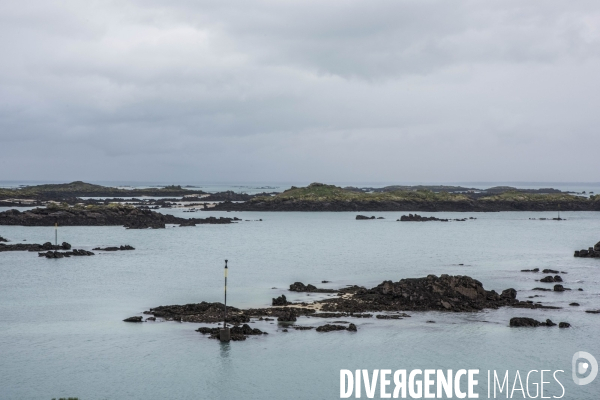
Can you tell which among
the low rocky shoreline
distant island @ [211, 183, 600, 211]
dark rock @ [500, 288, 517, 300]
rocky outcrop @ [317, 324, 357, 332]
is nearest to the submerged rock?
the low rocky shoreline

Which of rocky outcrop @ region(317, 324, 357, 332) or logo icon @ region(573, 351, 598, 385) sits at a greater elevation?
rocky outcrop @ region(317, 324, 357, 332)

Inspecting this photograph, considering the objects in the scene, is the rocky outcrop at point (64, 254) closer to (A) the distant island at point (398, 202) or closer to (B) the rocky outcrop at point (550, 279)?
(B) the rocky outcrop at point (550, 279)

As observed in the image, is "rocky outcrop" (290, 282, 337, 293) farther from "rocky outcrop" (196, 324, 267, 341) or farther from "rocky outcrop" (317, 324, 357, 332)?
"rocky outcrop" (196, 324, 267, 341)

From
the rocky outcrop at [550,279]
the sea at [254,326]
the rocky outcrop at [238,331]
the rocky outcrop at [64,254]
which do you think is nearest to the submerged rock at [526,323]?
the sea at [254,326]

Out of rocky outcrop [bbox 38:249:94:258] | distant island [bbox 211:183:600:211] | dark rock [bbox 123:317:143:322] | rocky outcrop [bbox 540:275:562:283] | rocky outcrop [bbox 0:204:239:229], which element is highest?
distant island [bbox 211:183:600:211]

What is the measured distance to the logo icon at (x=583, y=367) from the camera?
2227cm

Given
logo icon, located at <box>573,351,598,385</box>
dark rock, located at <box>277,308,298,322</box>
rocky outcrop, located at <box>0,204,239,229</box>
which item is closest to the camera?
logo icon, located at <box>573,351,598,385</box>

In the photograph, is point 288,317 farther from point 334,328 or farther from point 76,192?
point 76,192

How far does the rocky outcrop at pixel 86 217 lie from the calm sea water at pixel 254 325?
1830 cm

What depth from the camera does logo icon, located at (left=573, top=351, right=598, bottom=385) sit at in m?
22.3

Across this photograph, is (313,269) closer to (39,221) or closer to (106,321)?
(106,321)

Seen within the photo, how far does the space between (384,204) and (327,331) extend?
10526 cm

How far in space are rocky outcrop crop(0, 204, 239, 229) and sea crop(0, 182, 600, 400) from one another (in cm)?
2293

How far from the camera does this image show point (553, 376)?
22.6 meters
